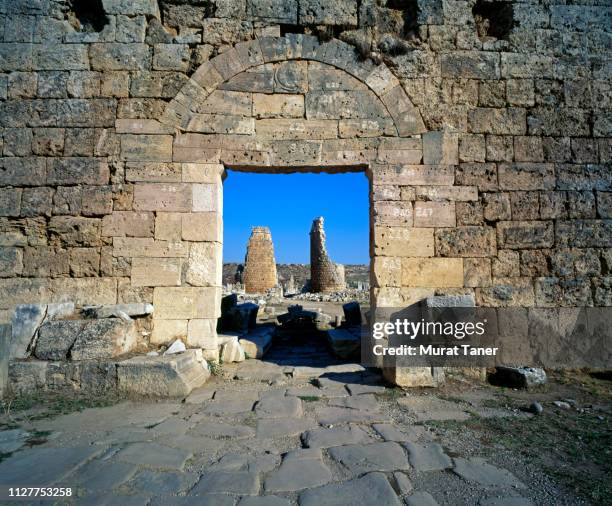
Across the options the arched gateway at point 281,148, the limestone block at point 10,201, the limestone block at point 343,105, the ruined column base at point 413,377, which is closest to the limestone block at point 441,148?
the arched gateway at point 281,148

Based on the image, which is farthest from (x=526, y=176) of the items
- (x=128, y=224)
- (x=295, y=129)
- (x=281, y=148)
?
(x=128, y=224)

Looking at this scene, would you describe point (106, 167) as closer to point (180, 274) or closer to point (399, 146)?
point (180, 274)

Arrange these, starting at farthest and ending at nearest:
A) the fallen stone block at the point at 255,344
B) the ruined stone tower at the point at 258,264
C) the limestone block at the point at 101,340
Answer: the ruined stone tower at the point at 258,264, the fallen stone block at the point at 255,344, the limestone block at the point at 101,340

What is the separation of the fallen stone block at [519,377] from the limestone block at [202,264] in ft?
12.4

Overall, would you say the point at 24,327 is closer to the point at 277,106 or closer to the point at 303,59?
the point at 277,106

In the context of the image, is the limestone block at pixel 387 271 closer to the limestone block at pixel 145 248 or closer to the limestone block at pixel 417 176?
the limestone block at pixel 417 176

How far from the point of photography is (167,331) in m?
4.95

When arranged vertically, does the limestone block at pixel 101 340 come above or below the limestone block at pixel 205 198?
below

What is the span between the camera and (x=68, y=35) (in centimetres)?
534

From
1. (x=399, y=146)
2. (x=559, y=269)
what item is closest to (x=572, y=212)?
(x=559, y=269)

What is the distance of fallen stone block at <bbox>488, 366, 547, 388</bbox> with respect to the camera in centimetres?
434

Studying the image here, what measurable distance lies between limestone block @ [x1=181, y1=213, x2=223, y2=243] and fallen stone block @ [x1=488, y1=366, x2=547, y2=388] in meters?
3.97

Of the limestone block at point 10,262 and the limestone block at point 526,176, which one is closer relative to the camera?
the limestone block at point 10,262

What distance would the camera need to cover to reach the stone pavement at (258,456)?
2.19 metres
